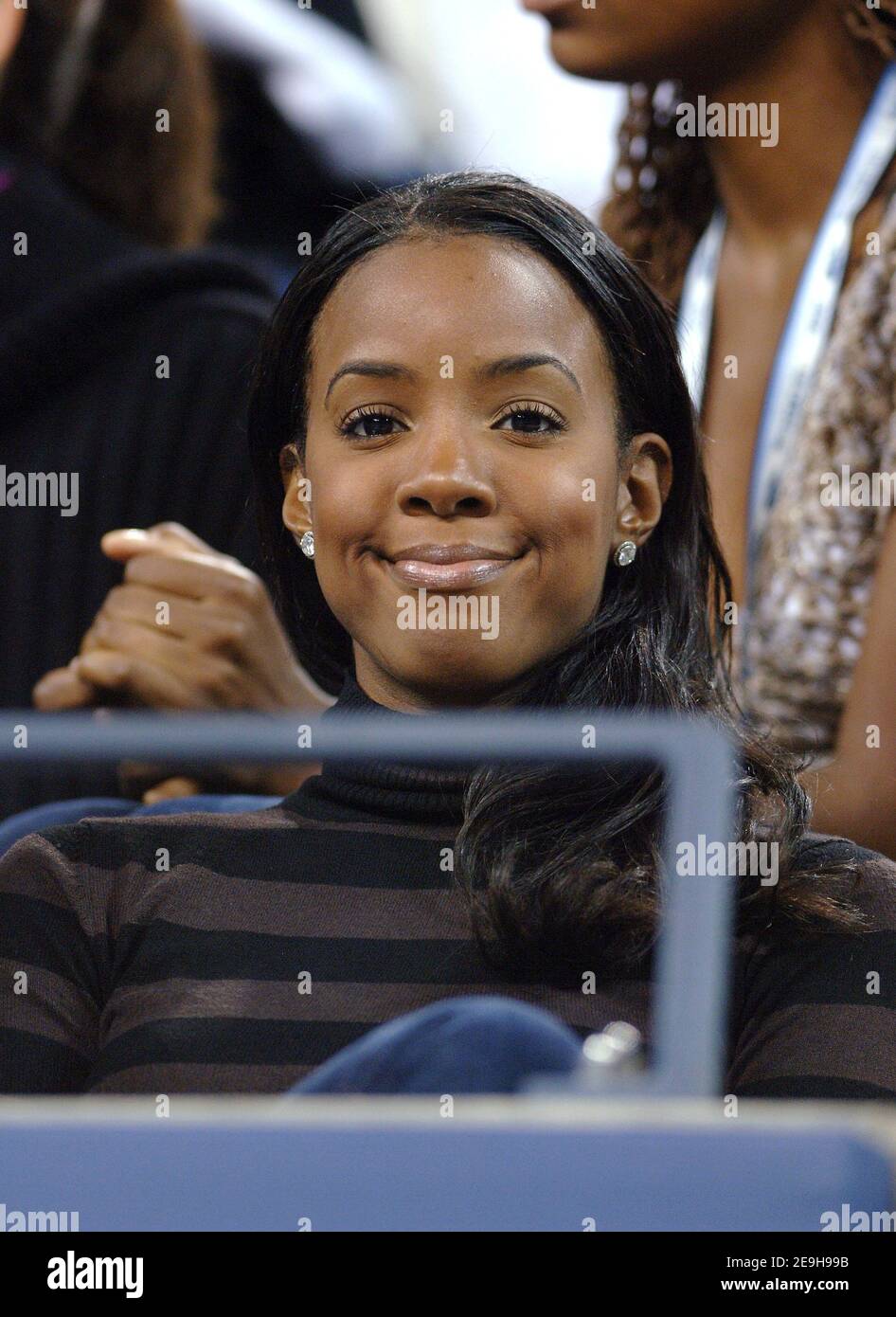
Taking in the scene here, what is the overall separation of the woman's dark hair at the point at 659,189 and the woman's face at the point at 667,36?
0.28ft

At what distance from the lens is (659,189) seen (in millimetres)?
1698

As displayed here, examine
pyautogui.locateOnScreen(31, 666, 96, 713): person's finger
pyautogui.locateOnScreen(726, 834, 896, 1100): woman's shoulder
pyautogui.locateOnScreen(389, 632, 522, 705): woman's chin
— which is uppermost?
pyautogui.locateOnScreen(31, 666, 96, 713): person's finger

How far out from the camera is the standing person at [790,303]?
1.45 m

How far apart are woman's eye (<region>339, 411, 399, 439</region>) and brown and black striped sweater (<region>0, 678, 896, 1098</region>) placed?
0.65ft

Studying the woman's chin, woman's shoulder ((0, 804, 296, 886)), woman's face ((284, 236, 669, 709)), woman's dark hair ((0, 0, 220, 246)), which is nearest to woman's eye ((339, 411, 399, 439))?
woman's face ((284, 236, 669, 709))

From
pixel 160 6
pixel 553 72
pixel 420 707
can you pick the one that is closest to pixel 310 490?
pixel 420 707

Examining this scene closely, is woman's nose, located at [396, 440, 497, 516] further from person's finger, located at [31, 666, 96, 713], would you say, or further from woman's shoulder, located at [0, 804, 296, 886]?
person's finger, located at [31, 666, 96, 713]

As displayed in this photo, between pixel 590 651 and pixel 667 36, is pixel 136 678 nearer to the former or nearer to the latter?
pixel 590 651

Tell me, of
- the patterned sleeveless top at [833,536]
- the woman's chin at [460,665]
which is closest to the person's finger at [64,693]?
the woman's chin at [460,665]

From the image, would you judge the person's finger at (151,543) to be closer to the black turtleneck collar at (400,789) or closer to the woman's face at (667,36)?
the black turtleneck collar at (400,789)

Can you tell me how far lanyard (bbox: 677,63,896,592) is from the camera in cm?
153

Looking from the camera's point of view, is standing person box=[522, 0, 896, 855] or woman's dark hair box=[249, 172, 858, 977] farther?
standing person box=[522, 0, 896, 855]
